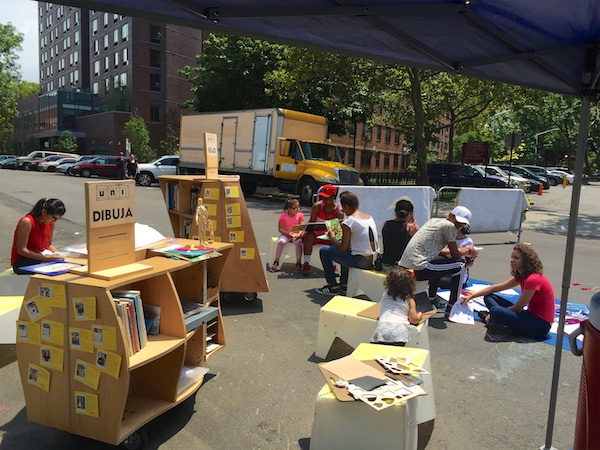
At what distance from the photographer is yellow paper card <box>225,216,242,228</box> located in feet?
19.4

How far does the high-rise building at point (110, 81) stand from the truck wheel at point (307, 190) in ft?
114

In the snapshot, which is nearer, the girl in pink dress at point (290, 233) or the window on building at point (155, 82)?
the girl in pink dress at point (290, 233)

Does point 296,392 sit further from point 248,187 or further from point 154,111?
point 154,111

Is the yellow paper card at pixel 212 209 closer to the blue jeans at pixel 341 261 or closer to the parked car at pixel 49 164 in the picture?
the blue jeans at pixel 341 261

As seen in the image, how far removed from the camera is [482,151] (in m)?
22.4

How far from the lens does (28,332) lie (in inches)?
119

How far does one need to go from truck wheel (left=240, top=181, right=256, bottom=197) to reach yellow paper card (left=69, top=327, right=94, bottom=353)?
17769 mm

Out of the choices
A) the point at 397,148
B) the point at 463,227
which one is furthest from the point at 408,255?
the point at 397,148

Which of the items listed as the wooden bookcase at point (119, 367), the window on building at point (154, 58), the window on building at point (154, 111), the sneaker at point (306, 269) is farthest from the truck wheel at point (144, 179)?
the window on building at point (154, 58)

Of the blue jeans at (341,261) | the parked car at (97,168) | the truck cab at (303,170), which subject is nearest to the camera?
the blue jeans at (341,261)

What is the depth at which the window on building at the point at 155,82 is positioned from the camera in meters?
53.8

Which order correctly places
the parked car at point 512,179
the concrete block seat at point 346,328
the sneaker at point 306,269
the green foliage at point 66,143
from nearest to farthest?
the concrete block seat at point 346,328
the sneaker at point 306,269
the parked car at point 512,179
the green foliage at point 66,143

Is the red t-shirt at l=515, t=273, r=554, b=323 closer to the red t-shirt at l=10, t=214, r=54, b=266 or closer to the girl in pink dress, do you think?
the girl in pink dress

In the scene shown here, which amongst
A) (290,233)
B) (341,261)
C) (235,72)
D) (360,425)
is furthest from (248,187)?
(360,425)
